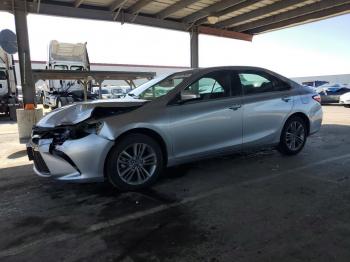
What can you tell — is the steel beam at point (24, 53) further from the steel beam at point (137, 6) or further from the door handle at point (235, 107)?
the door handle at point (235, 107)

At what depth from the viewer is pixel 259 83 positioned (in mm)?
5660

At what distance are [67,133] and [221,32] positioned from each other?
10790mm

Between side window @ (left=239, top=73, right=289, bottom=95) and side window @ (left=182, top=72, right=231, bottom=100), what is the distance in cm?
34

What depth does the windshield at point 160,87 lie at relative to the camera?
4.91 meters

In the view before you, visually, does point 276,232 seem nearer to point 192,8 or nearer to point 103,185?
point 103,185

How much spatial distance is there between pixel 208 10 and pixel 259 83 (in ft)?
20.9

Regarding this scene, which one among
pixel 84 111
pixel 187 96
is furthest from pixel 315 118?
pixel 84 111

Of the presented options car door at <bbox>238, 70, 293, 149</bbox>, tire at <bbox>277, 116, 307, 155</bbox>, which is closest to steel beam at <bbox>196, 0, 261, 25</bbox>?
car door at <bbox>238, 70, 293, 149</bbox>

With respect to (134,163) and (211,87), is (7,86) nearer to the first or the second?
(211,87)

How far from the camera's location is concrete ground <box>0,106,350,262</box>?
286 cm

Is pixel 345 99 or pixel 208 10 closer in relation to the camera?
pixel 208 10

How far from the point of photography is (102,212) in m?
3.78

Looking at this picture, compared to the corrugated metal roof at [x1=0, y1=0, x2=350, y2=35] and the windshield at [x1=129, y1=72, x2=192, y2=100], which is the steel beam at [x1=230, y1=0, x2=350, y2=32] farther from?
the windshield at [x1=129, y1=72, x2=192, y2=100]

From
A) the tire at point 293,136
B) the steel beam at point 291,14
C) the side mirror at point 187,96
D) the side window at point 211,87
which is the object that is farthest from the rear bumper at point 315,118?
the steel beam at point 291,14
